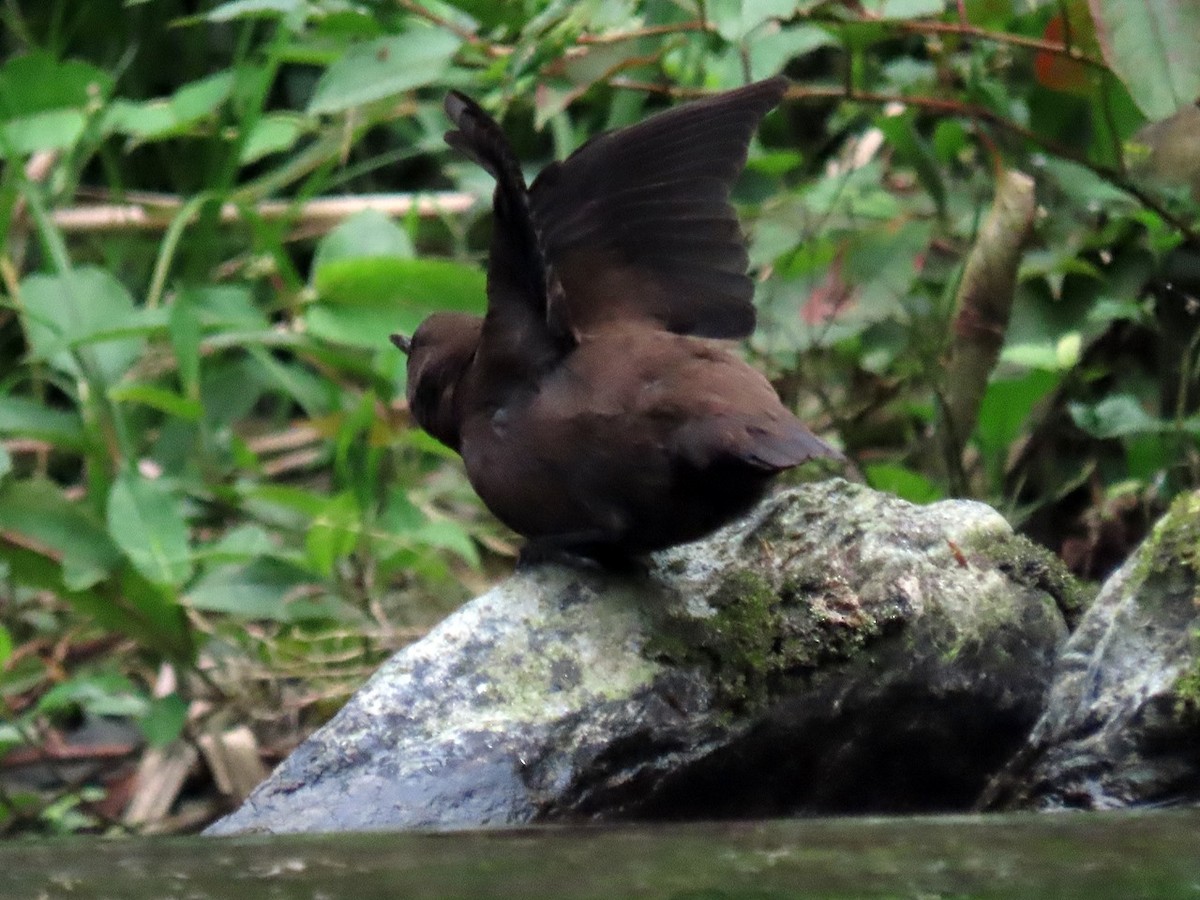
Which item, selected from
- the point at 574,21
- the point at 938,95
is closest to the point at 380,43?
the point at 574,21

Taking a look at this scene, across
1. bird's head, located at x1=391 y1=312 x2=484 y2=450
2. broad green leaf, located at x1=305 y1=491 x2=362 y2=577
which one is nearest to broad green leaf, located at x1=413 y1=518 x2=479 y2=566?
broad green leaf, located at x1=305 y1=491 x2=362 y2=577

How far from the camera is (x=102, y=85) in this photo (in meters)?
5.29

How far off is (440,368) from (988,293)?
127 cm

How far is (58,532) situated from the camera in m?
4.14

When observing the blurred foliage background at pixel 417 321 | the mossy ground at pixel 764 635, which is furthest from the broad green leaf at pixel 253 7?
the mossy ground at pixel 764 635

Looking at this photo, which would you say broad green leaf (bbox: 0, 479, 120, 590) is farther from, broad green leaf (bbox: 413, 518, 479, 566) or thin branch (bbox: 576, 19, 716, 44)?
thin branch (bbox: 576, 19, 716, 44)

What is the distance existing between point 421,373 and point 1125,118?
1920mm

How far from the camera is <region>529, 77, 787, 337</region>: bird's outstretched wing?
9.68 feet

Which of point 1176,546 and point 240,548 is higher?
point 1176,546

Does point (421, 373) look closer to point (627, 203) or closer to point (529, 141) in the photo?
point (627, 203)

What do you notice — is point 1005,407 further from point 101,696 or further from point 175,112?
point 175,112

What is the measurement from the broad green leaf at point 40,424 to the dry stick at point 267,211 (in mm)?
1132

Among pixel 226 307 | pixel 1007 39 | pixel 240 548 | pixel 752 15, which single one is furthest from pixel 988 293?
pixel 226 307

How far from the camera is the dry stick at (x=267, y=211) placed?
5.64 meters
